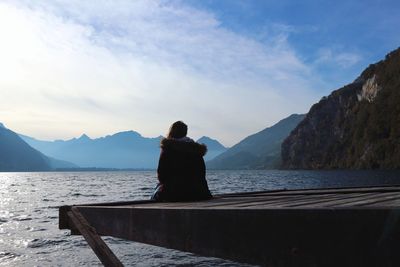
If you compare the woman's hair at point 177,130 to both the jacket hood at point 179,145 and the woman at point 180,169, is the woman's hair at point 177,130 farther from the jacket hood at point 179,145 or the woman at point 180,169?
the jacket hood at point 179,145

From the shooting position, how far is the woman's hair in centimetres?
951

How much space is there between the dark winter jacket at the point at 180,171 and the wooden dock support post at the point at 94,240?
2003 mm

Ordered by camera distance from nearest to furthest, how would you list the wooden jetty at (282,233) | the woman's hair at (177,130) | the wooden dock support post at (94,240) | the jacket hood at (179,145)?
the wooden jetty at (282,233) < the wooden dock support post at (94,240) < the jacket hood at (179,145) < the woman's hair at (177,130)

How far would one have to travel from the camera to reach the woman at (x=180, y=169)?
9.23 metres

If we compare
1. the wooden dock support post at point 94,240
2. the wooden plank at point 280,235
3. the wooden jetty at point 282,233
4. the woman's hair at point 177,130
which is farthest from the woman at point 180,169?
the wooden plank at point 280,235

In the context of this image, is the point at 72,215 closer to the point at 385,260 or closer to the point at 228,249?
the point at 228,249

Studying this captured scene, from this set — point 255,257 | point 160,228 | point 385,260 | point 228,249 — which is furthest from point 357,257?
point 160,228

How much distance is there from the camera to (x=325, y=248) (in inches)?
160

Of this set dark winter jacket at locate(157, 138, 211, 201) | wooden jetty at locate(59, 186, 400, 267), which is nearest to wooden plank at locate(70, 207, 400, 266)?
wooden jetty at locate(59, 186, 400, 267)

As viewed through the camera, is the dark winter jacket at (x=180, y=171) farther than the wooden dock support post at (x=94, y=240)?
Yes

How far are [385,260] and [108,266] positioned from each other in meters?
3.57

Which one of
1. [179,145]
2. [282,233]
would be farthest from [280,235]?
[179,145]

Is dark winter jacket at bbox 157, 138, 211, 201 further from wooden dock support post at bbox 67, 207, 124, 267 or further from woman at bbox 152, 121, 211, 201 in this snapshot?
→ wooden dock support post at bbox 67, 207, 124, 267

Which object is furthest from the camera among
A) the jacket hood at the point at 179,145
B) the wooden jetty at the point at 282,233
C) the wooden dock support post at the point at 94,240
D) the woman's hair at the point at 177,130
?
the woman's hair at the point at 177,130
